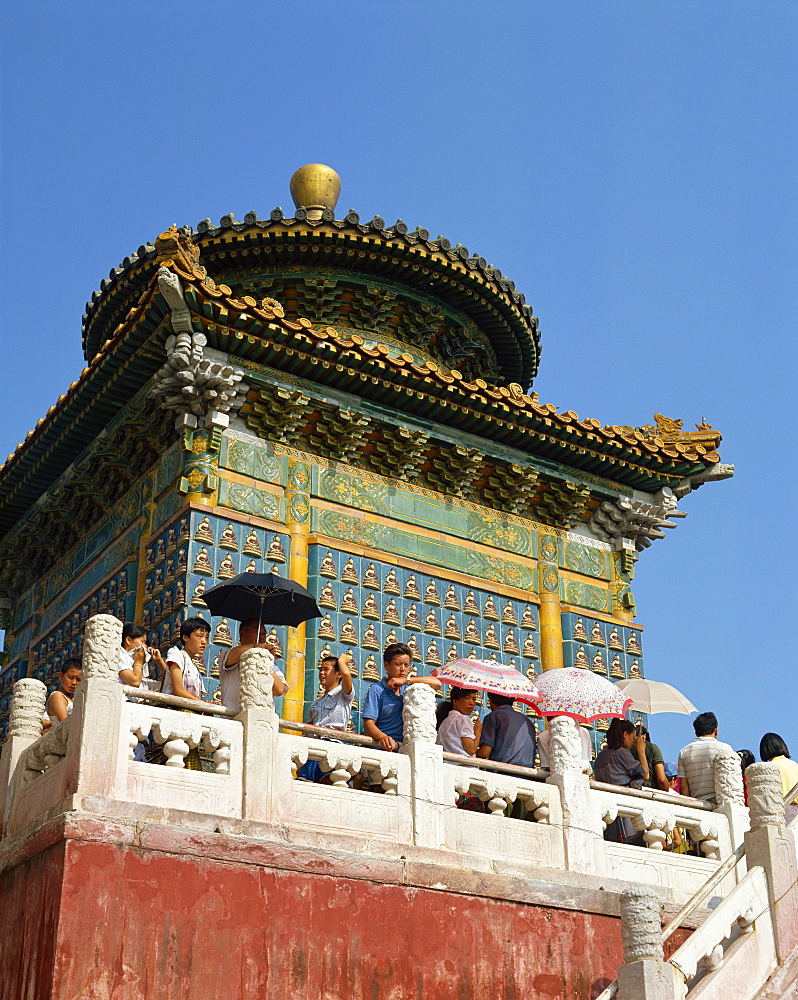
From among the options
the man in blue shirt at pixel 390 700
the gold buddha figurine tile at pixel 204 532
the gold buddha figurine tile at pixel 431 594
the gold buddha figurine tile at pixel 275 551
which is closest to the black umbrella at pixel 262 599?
the man in blue shirt at pixel 390 700

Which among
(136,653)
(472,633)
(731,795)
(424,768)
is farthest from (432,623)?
(424,768)

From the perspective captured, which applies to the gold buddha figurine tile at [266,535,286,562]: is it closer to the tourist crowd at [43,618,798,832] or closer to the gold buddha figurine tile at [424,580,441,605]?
the gold buddha figurine tile at [424,580,441,605]

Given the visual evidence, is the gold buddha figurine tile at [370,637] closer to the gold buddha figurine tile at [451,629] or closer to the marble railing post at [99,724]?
the gold buddha figurine tile at [451,629]

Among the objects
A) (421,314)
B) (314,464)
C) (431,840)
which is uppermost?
(421,314)

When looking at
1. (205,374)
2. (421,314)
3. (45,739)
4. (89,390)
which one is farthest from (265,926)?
(421,314)

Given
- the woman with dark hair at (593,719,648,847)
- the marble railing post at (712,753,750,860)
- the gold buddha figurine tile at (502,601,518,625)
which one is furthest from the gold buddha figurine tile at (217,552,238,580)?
the marble railing post at (712,753,750,860)

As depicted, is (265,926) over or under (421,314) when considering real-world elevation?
under

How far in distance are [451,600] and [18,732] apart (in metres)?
6.76

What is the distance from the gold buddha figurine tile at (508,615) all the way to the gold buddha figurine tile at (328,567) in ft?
7.69

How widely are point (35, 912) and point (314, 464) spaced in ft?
25.9

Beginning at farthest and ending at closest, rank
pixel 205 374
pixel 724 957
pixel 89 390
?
pixel 89 390 < pixel 205 374 < pixel 724 957

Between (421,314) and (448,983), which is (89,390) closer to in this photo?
(421,314)

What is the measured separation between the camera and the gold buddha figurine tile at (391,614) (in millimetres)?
15883

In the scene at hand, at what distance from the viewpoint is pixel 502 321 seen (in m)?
20.0
